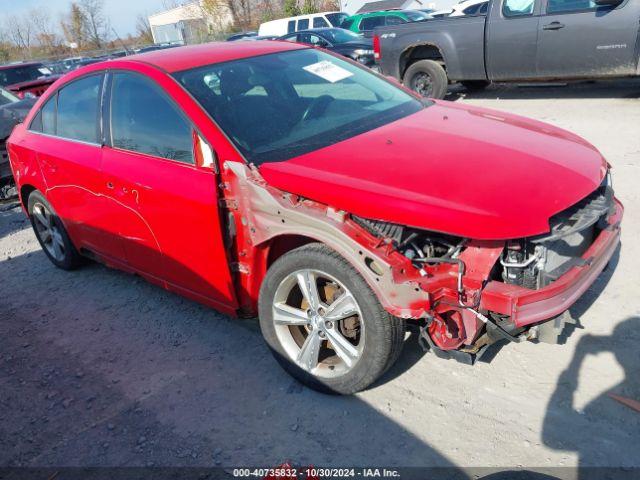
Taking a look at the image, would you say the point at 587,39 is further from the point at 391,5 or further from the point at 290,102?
the point at 391,5

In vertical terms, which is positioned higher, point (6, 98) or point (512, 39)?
point (512, 39)

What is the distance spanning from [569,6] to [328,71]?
6.15m

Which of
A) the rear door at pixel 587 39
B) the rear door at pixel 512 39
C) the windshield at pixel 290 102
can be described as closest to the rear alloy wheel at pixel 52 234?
the windshield at pixel 290 102

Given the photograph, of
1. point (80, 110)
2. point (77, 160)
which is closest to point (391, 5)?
point (80, 110)

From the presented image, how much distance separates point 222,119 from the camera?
327 cm

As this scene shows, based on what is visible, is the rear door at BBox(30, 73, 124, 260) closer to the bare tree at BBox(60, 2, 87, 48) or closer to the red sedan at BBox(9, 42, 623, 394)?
the red sedan at BBox(9, 42, 623, 394)

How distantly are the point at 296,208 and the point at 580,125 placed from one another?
613 cm

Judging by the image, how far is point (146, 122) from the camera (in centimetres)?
361

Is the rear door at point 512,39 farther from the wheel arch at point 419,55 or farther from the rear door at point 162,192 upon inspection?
the rear door at point 162,192

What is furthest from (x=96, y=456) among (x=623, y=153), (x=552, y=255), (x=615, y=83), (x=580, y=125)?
(x=615, y=83)

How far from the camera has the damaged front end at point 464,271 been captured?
250 cm

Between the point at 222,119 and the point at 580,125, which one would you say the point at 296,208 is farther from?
the point at 580,125

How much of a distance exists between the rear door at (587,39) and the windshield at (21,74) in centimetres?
1264

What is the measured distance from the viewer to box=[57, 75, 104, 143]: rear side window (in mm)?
4055
